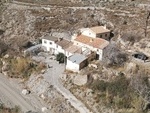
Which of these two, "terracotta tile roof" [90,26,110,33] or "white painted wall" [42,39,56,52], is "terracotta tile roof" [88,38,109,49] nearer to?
"terracotta tile roof" [90,26,110,33]

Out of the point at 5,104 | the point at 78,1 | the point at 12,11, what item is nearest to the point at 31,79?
the point at 5,104

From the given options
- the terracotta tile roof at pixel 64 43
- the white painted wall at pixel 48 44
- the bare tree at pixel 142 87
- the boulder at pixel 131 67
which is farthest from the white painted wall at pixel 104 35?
the bare tree at pixel 142 87

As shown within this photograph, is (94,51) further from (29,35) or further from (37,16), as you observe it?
(37,16)

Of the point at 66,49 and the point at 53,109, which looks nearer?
the point at 53,109

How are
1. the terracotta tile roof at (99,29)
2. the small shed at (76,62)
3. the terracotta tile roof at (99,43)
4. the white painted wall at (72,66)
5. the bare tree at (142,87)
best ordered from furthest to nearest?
the terracotta tile roof at (99,29) < the terracotta tile roof at (99,43) < the white painted wall at (72,66) < the small shed at (76,62) < the bare tree at (142,87)

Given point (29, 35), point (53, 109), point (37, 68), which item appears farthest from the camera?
point (29, 35)

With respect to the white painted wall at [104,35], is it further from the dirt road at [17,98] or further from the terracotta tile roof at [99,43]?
the dirt road at [17,98]

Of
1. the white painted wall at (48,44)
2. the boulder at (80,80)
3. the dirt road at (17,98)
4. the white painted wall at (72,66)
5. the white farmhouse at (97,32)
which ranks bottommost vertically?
the dirt road at (17,98)
